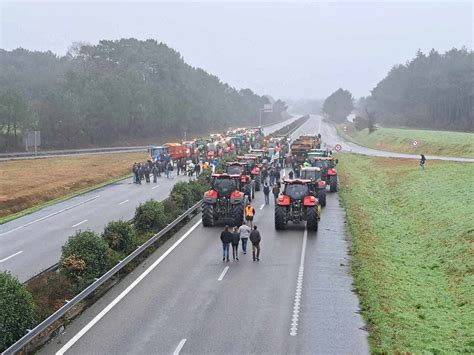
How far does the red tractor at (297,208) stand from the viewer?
26.2m

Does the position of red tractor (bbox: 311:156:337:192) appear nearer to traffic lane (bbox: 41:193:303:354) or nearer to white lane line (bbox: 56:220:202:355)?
white lane line (bbox: 56:220:202:355)

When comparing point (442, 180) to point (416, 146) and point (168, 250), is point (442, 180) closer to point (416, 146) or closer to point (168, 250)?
point (168, 250)

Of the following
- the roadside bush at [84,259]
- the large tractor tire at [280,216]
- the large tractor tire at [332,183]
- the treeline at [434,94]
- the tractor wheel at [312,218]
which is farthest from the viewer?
the treeline at [434,94]

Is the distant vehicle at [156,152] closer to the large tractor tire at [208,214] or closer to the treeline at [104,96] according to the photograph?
the treeline at [104,96]

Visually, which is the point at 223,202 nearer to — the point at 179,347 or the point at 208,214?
the point at 208,214

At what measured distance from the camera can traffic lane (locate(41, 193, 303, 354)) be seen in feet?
44.1

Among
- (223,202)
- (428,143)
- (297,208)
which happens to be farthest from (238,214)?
(428,143)

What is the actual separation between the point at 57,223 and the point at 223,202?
9265mm

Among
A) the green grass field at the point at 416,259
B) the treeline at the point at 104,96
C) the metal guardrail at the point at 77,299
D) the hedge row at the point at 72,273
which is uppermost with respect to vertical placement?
the treeline at the point at 104,96

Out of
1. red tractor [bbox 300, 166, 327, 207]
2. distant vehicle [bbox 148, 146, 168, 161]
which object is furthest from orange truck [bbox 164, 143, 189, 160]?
red tractor [bbox 300, 166, 327, 207]

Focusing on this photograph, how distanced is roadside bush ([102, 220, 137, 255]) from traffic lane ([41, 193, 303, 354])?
1404 mm

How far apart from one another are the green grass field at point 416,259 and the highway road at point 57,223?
39.1 ft

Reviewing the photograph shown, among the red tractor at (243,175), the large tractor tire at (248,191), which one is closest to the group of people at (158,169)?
the red tractor at (243,175)

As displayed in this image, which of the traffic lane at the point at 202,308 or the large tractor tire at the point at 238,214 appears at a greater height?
the large tractor tire at the point at 238,214
